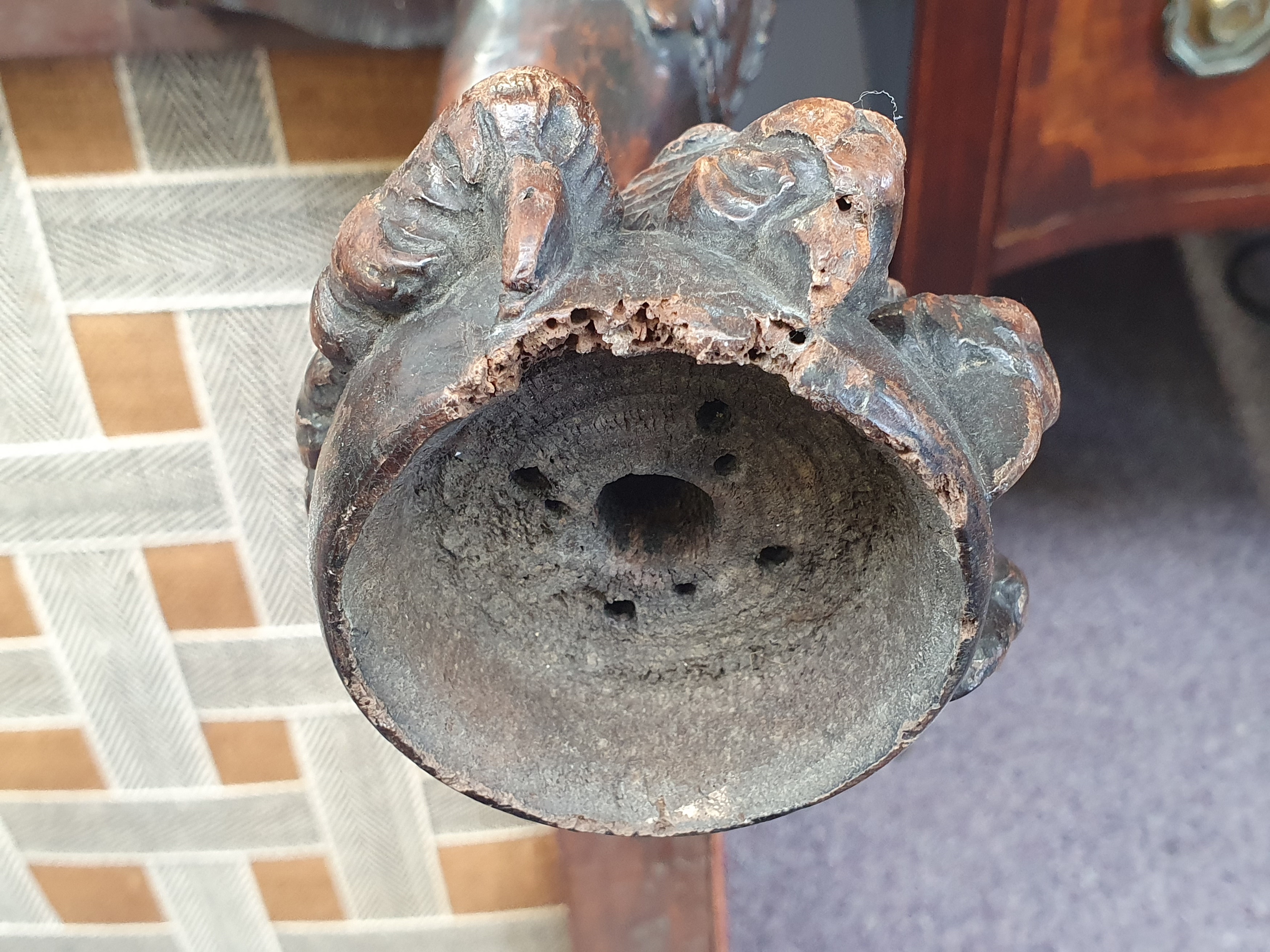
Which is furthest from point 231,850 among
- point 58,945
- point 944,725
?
point 944,725

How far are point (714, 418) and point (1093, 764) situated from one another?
99 centimetres

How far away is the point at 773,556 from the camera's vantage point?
0.37m

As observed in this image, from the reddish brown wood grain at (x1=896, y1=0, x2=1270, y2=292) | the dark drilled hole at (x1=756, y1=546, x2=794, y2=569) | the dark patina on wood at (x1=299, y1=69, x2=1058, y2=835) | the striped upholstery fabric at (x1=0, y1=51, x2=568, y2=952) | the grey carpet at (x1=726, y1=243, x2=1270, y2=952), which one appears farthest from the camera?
the grey carpet at (x1=726, y1=243, x2=1270, y2=952)

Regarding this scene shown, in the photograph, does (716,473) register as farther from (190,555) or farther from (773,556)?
(190,555)

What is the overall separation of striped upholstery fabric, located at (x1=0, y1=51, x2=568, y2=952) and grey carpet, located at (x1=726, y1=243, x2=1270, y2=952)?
0.34 metres

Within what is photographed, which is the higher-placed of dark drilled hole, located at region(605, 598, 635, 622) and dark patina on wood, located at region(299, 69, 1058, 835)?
dark patina on wood, located at region(299, 69, 1058, 835)

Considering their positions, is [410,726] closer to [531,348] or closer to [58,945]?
[531,348]

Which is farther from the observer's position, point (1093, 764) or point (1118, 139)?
point (1093, 764)

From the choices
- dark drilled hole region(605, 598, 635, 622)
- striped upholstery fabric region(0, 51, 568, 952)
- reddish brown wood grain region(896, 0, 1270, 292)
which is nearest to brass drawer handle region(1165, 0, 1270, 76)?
reddish brown wood grain region(896, 0, 1270, 292)

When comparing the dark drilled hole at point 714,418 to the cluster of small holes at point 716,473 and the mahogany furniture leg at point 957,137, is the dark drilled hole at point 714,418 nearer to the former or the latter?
the cluster of small holes at point 716,473

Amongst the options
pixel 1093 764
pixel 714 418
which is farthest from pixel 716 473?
pixel 1093 764

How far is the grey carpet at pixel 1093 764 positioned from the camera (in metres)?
1.08

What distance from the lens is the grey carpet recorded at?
108 cm

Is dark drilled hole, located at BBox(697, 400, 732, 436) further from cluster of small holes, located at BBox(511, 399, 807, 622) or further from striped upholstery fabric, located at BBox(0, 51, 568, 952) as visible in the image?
striped upholstery fabric, located at BBox(0, 51, 568, 952)
